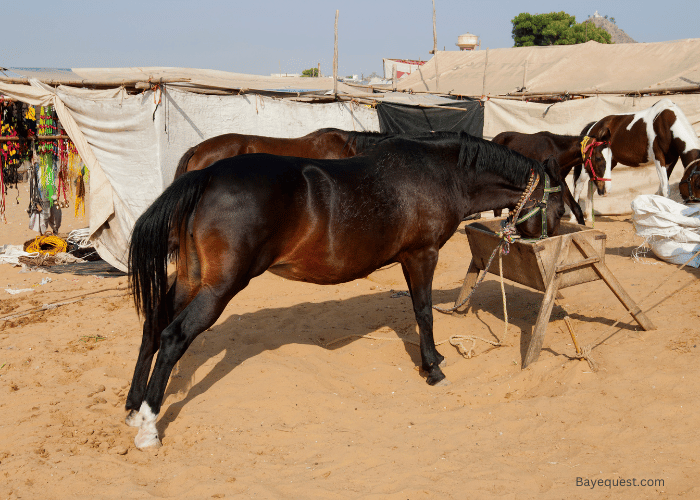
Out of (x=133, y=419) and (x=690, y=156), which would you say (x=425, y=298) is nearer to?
(x=133, y=419)

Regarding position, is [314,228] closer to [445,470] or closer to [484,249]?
[445,470]

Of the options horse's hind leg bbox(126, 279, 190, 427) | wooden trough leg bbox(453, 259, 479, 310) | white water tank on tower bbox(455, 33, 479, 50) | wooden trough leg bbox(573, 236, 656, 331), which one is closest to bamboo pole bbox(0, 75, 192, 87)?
horse's hind leg bbox(126, 279, 190, 427)

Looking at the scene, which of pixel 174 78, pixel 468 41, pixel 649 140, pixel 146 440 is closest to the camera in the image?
pixel 146 440

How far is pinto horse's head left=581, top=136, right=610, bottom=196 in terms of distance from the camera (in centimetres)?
918

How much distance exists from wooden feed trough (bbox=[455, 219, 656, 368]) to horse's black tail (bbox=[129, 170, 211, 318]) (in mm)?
2570

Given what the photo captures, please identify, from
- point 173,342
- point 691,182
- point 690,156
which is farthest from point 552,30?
point 173,342

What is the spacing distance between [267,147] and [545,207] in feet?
12.5

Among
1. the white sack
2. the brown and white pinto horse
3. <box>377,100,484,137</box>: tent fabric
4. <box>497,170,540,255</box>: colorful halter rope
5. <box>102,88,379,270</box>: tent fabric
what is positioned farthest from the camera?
<box>377,100,484,137</box>: tent fabric

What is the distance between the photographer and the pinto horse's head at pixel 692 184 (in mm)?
7016

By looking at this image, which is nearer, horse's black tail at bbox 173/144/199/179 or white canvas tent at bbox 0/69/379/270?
horse's black tail at bbox 173/144/199/179

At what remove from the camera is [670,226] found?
251 inches

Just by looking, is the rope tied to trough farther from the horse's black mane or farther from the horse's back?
the horse's black mane

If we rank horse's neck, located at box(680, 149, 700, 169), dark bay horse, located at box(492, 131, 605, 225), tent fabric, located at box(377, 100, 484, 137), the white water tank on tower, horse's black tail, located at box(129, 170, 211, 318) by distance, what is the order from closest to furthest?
horse's black tail, located at box(129, 170, 211, 318) → horse's neck, located at box(680, 149, 700, 169) → dark bay horse, located at box(492, 131, 605, 225) → tent fabric, located at box(377, 100, 484, 137) → the white water tank on tower

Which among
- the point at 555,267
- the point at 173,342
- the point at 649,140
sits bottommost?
the point at 173,342
